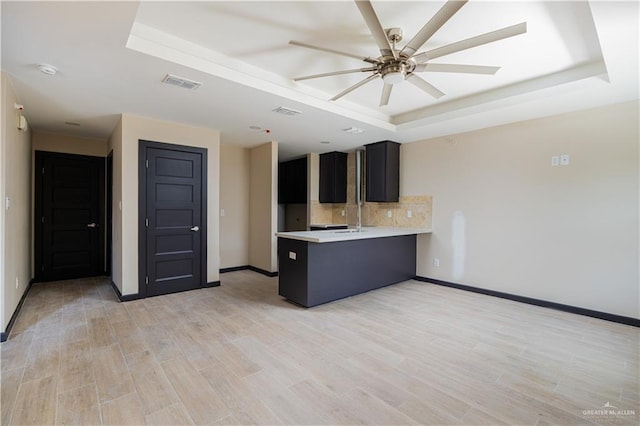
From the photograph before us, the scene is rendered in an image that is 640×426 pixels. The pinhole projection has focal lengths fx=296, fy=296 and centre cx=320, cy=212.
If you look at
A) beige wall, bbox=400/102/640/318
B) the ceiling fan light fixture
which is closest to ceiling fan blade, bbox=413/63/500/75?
the ceiling fan light fixture

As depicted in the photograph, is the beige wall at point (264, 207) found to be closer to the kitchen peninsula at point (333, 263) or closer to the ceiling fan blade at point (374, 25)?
the kitchen peninsula at point (333, 263)

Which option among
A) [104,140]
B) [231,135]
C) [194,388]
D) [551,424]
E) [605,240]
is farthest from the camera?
[104,140]

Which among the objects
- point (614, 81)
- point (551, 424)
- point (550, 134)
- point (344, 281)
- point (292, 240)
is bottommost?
point (551, 424)

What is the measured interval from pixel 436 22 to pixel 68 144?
5.99 m

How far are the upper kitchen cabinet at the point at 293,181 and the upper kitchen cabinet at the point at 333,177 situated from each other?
0.43 meters

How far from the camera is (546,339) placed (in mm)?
2932

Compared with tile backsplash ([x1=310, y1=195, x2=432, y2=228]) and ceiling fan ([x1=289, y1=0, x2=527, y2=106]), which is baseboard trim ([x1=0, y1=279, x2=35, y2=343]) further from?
tile backsplash ([x1=310, y1=195, x2=432, y2=228])

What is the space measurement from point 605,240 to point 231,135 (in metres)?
5.36

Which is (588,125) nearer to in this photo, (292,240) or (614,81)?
(614,81)

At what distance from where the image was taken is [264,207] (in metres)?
5.68

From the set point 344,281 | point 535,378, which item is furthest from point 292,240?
point 535,378

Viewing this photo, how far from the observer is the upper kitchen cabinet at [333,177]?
6504 mm

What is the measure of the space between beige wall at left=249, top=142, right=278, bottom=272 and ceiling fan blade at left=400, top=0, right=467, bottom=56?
358 cm

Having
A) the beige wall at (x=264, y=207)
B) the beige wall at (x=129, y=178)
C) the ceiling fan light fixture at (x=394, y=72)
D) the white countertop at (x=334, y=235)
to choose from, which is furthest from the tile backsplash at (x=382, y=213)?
the beige wall at (x=129, y=178)
